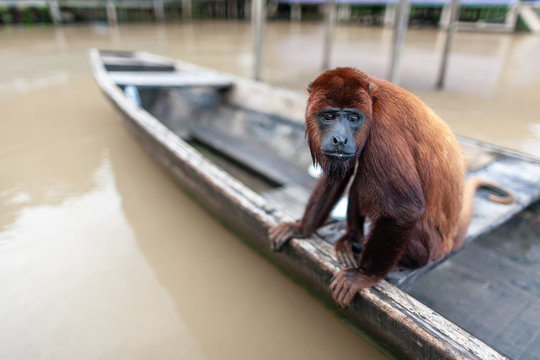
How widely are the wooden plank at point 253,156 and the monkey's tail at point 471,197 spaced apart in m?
1.78

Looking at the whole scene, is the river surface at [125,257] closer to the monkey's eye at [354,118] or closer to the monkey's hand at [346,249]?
the monkey's hand at [346,249]

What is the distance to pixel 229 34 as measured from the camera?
61.7 ft

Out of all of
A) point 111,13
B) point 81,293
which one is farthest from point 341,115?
point 111,13

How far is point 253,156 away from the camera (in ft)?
16.1

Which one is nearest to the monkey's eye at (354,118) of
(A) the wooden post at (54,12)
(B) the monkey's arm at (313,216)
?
(B) the monkey's arm at (313,216)

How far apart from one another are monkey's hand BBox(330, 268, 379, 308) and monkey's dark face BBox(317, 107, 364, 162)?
75 centimetres

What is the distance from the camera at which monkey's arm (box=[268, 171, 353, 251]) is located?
2.29 meters

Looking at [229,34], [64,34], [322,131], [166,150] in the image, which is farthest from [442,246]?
[64,34]

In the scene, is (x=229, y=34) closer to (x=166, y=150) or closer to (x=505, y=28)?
(x=505, y=28)

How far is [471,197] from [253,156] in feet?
9.69

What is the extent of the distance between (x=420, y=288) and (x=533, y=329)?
67cm

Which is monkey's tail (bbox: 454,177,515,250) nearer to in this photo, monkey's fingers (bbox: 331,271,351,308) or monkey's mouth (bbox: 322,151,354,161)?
monkey's fingers (bbox: 331,271,351,308)

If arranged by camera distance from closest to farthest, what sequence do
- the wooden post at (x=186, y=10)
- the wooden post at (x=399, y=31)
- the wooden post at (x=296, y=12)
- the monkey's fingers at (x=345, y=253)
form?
1. the monkey's fingers at (x=345, y=253)
2. the wooden post at (x=399, y=31)
3. the wooden post at (x=186, y=10)
4. the wooden post at (x=296, y=12)

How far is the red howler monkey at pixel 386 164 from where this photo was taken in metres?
1.60
